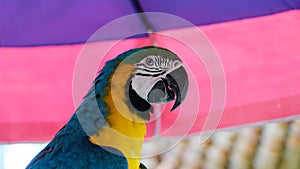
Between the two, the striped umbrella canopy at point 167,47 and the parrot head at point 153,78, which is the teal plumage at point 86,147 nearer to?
the parrot head at point 153,78

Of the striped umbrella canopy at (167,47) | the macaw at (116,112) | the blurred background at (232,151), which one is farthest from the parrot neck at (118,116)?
the blurred background at (232,151)

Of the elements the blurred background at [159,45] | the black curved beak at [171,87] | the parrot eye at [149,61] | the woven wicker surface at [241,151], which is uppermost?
the parrot eye at [149,61]

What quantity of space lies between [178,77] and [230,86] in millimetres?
501

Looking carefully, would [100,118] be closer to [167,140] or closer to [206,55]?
[206,55]

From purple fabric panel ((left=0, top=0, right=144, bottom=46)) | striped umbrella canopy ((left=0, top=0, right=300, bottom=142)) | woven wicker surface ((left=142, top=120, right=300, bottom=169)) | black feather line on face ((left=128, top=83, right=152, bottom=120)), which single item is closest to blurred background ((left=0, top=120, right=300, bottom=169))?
woven wicker surface ((left=142, top=120, right=300, bottom=169))

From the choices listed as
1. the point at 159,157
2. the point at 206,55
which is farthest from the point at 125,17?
the point at 159,157

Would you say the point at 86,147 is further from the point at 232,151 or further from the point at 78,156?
the point at 232,151

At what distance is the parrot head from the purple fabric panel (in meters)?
0.31

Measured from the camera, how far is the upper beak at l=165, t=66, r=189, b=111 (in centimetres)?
84

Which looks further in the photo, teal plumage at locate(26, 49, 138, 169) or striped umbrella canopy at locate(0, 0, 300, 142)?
striped umbrella canopy at locate(0, 0, 300, 142)

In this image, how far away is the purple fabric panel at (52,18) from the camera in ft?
3.79

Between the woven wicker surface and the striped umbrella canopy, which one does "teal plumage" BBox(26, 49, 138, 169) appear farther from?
the woven wicker surface

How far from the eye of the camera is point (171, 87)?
0.86 meters

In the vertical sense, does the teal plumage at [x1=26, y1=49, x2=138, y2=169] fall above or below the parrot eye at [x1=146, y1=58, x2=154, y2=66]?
below
